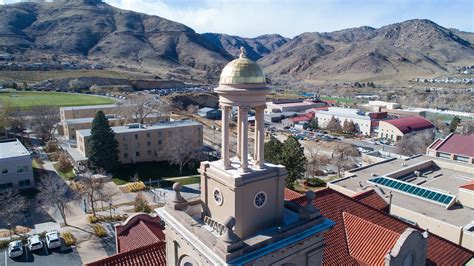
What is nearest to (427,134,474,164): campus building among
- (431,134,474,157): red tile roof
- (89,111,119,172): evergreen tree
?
(431,134,474,157): red tile roof

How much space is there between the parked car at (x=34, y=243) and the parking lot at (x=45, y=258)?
319 mm

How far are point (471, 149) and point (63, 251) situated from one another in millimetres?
44163

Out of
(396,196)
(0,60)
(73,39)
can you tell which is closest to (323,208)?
(396,196)

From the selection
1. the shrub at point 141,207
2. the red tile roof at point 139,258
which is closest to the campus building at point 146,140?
the shrub at point 141,207

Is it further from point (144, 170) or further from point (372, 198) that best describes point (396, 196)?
point (144, 170)

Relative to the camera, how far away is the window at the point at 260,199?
35.6 ft

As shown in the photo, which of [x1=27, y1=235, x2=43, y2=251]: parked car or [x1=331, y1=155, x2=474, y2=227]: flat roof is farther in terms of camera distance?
[x1=27, y1=235, x2=43, y2=251]: parked car

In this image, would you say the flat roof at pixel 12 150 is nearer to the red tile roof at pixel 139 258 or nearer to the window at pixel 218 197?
the red tile roof at pixel 139 258

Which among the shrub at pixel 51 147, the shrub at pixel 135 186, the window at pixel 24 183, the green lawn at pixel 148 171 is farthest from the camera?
the shrub at pixel 51 147

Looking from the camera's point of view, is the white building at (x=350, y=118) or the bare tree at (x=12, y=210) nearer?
the bare tree at (x=12, y=210)

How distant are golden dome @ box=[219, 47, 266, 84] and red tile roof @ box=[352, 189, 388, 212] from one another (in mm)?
15363

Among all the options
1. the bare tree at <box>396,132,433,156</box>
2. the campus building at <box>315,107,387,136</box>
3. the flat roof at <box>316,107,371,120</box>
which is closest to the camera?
the bare tree at <box>396,132,433,156</box>

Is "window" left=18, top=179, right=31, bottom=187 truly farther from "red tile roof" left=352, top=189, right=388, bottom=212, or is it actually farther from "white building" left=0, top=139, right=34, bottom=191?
"red tile roof" left=352, top=189, right=388, bottom=212

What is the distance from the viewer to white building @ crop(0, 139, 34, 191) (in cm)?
3969
